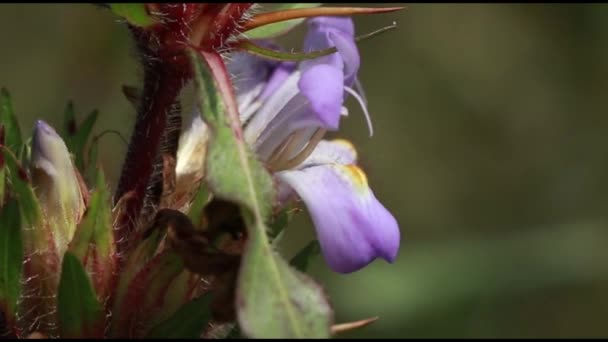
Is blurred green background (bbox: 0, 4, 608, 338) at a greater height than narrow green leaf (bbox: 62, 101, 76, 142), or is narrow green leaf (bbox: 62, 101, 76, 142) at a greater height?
narrow green leaf (bbox: 62, 101, 76, 142)

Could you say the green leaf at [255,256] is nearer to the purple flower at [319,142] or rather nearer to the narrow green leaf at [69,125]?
the purple flower at [319,142]

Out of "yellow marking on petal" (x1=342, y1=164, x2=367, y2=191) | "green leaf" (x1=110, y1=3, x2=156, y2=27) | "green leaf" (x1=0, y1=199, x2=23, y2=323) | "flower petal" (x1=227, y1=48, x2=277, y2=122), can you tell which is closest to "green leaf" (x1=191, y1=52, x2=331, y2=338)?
"green leaf" (x1=110, y1=3, x2=156, y2=27)

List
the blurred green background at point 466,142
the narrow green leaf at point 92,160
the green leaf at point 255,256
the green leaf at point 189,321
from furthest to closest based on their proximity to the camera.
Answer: the blurred green background at point 466,142 < the narrow green leaf at point 92,160 < the green leaf at point 189,321 < the green leaf at point 255,256

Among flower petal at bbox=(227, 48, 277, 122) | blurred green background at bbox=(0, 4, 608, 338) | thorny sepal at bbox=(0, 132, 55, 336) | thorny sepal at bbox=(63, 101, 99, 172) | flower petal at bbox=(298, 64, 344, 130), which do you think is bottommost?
blurred green background at bbox=(0, 4, 608, 338)

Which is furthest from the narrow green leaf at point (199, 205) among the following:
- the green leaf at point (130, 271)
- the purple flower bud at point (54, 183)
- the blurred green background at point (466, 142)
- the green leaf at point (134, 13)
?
the blurred green background at point (466, 142)

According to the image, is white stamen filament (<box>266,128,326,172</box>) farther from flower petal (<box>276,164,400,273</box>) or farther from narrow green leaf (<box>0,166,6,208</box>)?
narrow green leaf (<box>0,166,6,208</box>)

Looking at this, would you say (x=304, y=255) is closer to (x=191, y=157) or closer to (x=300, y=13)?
(x=191, y=157)
